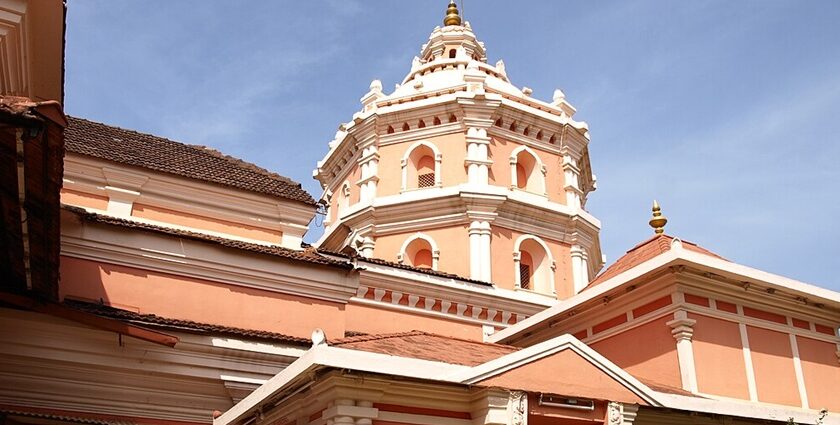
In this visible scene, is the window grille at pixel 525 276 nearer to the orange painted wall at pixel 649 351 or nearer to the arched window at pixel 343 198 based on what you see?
the arched window at pixel 343 198

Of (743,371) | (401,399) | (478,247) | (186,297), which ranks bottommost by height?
(401,399)

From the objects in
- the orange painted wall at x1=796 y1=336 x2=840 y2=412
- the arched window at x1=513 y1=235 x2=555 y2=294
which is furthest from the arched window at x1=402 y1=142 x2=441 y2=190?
the orange painted wall at x1=796 y1=336 x2=840 y2=412

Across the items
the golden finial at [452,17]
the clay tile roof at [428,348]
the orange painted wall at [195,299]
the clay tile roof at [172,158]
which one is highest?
the golden finial at [452,17]

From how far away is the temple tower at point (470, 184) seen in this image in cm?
2502

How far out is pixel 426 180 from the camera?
2678cm

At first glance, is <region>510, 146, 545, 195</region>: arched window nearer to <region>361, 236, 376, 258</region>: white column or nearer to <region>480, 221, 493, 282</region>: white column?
<region>480, 221, 493, 282</region>: white column

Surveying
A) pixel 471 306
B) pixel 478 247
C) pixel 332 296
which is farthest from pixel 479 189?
pixel 332 296

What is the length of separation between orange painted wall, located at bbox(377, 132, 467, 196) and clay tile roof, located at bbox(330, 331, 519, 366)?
14.5 metres

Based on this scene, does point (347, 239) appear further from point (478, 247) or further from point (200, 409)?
point (200, 409)

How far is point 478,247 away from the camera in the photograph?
2436cm

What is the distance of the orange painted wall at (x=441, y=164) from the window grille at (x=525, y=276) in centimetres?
327

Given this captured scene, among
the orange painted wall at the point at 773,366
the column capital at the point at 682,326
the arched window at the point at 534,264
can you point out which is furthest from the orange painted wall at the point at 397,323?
the orange painted wall at the point at 773,366

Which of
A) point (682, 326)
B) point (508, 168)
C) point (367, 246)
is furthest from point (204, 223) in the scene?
point (508, 168)

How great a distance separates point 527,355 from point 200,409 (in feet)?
19.9
